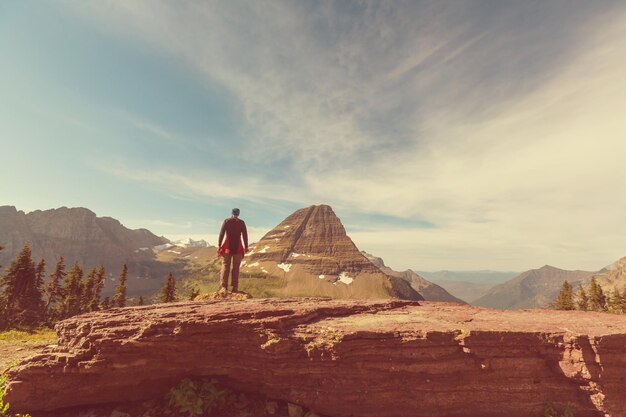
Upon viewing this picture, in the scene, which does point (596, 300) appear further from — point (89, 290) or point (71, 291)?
point (71, 291)

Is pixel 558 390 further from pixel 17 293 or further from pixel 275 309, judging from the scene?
pixel 17 293

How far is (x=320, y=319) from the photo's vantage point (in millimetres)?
13055

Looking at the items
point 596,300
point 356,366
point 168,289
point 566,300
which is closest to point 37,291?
point 168,289

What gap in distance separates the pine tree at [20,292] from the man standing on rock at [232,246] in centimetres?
6452

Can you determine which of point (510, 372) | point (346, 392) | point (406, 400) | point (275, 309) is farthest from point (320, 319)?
point (510, 372)

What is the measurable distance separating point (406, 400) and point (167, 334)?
8.99 meters

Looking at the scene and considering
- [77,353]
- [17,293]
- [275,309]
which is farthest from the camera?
[17,293]

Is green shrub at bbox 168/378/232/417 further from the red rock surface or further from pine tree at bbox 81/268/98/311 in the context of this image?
pine tree at bbox 81/268/98/311

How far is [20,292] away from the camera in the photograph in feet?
207

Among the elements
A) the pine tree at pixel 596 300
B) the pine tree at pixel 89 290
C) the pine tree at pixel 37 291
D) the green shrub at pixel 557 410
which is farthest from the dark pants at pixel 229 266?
the pine tree at pixel 596 300

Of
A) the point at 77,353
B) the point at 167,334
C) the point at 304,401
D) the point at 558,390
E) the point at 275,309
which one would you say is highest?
the point at 275,309

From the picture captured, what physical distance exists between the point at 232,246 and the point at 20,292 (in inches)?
2765

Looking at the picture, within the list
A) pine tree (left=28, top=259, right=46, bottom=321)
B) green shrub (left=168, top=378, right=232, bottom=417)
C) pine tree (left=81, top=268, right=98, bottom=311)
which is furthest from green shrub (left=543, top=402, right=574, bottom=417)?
pine tree (left=81, top=268, right=98, bottom=311)

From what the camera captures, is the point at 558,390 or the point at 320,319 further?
the point at 320,319
